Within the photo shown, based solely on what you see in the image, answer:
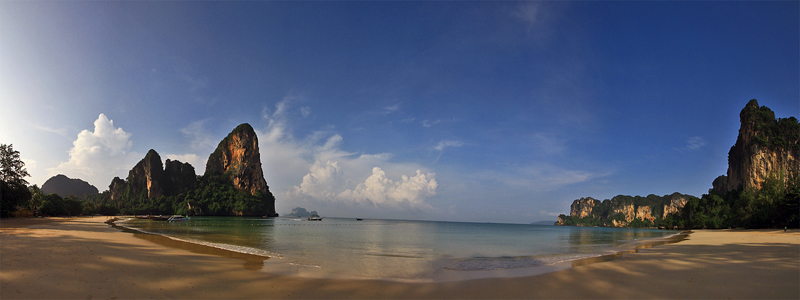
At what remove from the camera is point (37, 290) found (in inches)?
255

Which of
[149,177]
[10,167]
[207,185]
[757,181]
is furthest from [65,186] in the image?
[757,181]

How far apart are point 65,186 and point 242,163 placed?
132073 mm

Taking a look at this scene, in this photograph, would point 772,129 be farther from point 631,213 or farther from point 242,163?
point 242,163

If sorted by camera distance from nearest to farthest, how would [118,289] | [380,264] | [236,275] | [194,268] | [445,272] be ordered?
[118,289] < [236,275] < [194,268] < [445,272] < [380,264]

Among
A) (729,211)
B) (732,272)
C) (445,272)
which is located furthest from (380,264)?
(729,211)

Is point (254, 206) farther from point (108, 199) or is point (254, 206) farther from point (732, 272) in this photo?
point (732, 272)

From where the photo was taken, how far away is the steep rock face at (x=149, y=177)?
128m

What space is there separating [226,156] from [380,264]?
515 ft

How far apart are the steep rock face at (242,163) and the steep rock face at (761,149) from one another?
159 metres

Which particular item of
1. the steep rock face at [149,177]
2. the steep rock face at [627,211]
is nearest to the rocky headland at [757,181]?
the steep rock face at [627,211]

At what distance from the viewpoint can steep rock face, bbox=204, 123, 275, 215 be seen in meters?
140

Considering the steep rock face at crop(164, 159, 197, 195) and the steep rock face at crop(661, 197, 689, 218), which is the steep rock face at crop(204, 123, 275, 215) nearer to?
the steep rock face at crop(164, 159, 197, 195)

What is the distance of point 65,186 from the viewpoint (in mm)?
181250

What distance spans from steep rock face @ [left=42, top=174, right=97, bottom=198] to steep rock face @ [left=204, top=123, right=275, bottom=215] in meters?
95.0
